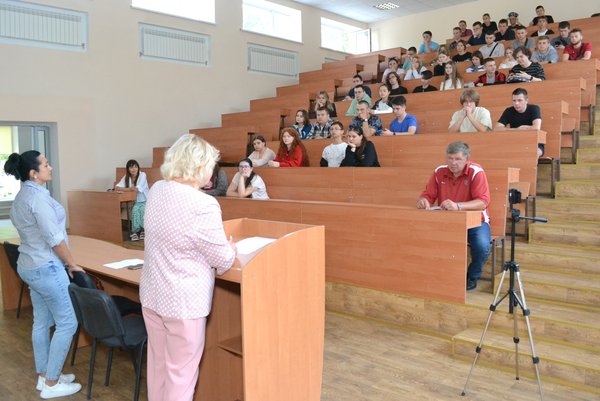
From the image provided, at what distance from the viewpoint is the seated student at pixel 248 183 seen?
188 inches

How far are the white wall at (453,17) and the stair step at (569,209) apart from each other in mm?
5528

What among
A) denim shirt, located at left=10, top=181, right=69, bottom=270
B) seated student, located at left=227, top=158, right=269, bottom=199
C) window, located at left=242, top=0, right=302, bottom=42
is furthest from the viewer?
window, located at left=242, top=0, right=302, bottom=42

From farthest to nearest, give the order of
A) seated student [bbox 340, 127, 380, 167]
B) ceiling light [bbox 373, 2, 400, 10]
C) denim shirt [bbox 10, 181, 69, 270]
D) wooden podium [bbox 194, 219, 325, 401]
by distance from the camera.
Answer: ceiling light [bbox 373, 2, 400, 10] → seated student [bbox 340, 127, 380, 167] → denim shirt [bbox 10, 181, 69, 270] → wooden podium [bbox 194, 219, 325, 401]

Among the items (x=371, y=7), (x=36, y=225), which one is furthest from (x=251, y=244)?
(x=371, y=7)

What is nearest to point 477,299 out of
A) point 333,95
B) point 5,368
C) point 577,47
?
point 5,368

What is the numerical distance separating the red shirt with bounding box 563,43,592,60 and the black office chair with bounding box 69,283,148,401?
5407 millimetres

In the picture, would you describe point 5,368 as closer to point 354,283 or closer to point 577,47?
point 354,283

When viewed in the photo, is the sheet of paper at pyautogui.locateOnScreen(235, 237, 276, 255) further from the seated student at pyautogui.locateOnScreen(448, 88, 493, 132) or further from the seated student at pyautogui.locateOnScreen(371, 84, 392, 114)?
the seated student at pyautogui.locateOnScreen(371, 84, 392, 114)

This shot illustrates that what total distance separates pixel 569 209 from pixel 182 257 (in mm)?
3187

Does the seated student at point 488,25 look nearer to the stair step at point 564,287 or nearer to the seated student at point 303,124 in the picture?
the seated student at point 303,124

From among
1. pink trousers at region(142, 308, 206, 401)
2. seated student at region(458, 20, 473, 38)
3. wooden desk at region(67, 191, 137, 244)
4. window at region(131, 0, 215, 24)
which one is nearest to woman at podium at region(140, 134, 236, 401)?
pink trousers at region(142, 308, 206, 401)

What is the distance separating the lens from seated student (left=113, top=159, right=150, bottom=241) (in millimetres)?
5684

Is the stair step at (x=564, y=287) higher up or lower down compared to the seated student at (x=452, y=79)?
lower down

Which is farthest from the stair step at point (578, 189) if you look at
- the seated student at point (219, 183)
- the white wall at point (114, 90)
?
the white wall at point (114, 90)
